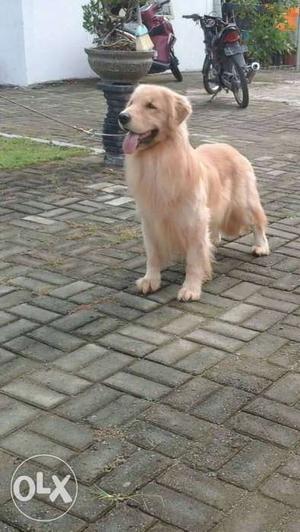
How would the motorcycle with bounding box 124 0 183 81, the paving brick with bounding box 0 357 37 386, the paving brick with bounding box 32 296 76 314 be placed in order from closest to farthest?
the paving brick with bounding box 0 357 37 386, the paving brick with bounding box 32 296 76 314, the motorcycle with bounding box 124 0 183 81

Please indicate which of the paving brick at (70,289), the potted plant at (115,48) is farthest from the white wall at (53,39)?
the paving brick at (70,289)

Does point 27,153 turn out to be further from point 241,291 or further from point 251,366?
point 251,366

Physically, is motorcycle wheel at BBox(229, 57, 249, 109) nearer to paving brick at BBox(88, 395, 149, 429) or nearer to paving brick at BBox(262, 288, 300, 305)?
paving brick at BBox(262, 288, 300, 305)

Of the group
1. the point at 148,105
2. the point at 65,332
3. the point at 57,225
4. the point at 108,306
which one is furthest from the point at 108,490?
the point at 57,225

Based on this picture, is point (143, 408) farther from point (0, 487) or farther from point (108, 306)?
point (108, 306)

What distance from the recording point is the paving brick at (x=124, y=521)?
256 cm

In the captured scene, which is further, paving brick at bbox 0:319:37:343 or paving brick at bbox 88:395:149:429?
paving brick at bbox 0:319:37:343

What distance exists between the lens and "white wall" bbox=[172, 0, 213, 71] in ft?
52.7

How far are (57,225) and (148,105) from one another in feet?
6.38

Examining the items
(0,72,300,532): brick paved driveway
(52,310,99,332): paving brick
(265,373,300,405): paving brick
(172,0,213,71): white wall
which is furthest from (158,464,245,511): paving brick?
(172,0,213,71): white wall

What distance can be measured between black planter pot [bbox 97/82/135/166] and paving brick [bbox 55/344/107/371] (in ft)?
13.7

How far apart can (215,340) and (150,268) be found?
873 millimetres

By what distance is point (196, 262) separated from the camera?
4.62 meters

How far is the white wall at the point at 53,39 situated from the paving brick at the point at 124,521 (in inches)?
468
